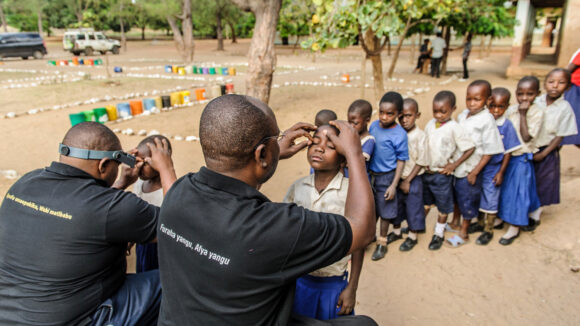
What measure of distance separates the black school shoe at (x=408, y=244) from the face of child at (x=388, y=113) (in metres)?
1.30

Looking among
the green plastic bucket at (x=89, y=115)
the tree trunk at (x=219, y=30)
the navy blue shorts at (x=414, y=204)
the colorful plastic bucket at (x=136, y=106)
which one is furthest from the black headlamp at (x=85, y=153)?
the tree trunk at (x=219, y=30)

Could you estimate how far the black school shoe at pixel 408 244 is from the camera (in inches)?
147

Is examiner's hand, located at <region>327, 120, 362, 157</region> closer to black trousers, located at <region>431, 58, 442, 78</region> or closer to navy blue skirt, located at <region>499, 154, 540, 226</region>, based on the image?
navy blue skirt, located at <region>499, 154, 540, 226</region>

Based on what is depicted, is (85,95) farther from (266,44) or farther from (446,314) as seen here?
(446,314)

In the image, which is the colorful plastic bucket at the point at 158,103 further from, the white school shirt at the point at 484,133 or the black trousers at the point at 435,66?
the black trousers at the point at 435,66

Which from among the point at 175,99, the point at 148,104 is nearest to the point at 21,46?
the point at 175,99

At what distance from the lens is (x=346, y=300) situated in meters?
2.02

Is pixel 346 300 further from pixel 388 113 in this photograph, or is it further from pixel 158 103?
pixel 158 103

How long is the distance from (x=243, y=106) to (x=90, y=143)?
3.92ft

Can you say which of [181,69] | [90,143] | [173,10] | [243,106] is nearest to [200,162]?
[90,143]

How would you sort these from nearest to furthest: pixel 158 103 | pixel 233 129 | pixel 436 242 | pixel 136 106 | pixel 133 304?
pixel 233 129, pixel 133 304, pixel 436 242, pixel 136 106, pixel 158 103

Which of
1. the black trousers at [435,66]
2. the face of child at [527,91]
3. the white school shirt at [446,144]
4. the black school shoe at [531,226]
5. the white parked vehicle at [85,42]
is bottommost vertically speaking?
the black school shoe at [531,226]

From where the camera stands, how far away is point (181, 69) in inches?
640

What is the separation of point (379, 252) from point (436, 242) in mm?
621
